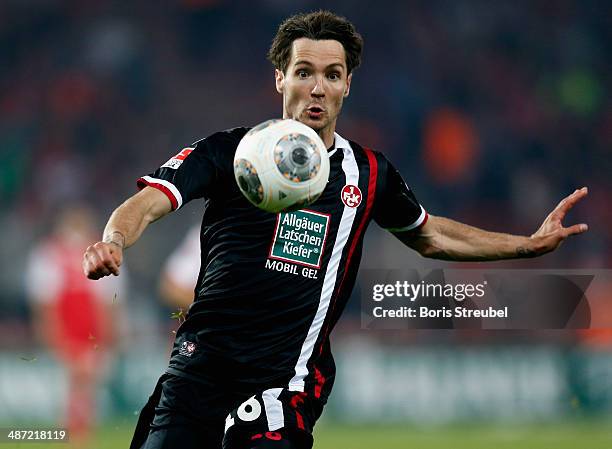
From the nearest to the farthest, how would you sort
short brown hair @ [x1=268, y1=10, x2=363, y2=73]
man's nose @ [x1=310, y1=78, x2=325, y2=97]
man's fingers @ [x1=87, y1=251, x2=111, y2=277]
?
man's fingers @ [x1=87, y1=251, x2=111, y2=277] → man's nose @ [x1=310, y1=78, x2=325, y2=97] → short brown hair @ [x1=268, y1=10, x2=363, y2=73]

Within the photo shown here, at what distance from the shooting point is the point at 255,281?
12.7 ft

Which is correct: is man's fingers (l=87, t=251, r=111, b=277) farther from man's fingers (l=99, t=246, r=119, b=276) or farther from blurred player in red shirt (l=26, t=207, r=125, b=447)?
blurred player in red shirt (l=26, t=207, r=125, b=447)

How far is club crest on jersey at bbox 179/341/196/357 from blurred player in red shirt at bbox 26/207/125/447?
659 centimetres

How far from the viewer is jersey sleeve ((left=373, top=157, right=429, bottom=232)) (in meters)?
4.38

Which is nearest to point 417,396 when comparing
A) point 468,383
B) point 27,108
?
point 468,383

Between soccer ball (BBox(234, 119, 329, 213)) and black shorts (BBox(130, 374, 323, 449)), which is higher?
soccer ball (BBox(234, 119, 329, 213))

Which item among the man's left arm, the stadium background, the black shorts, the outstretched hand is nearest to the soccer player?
the black shorts

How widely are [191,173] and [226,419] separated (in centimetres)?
99

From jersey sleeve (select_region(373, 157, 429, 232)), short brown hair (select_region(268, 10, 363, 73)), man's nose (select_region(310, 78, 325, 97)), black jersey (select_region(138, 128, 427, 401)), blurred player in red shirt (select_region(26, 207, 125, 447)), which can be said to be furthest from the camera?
blurred player in red shirt (select_region(26, 207, 125, 447))

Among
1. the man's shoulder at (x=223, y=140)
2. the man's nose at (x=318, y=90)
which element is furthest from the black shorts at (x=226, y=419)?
the man's nose at (x=318, y=90)

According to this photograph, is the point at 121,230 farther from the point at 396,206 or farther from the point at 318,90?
the point at 396,206

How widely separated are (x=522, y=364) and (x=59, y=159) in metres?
6.78

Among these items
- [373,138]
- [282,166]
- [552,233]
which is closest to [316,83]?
[282,166]

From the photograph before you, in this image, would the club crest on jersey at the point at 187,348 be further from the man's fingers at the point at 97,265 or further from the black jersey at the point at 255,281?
the man's fingers at the point at 97,265
